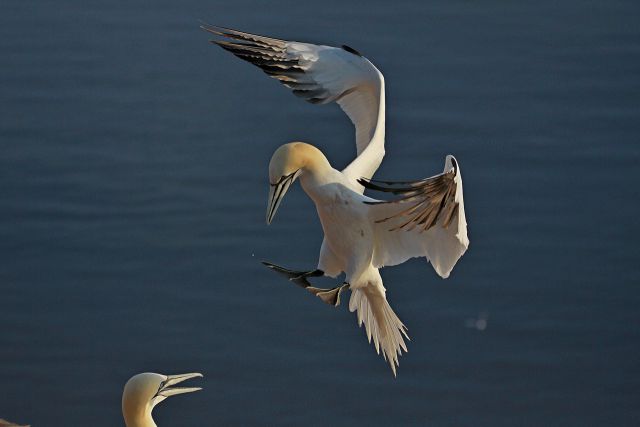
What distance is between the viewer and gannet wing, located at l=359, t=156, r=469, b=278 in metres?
6.52

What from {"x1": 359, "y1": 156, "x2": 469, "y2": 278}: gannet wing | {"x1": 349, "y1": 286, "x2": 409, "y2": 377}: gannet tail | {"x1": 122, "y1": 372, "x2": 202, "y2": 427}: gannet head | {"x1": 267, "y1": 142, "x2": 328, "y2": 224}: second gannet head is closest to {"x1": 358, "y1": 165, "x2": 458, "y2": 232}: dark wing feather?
{"x1": 359, "y1": 156, "x2": 469, "y2": 278}: gannet wing

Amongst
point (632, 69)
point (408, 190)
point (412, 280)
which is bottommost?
point (412, 280)

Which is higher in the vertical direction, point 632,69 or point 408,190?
point 408,190

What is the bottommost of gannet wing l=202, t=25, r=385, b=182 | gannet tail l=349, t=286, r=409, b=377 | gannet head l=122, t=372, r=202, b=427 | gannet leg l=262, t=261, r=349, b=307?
gannet head l=122, t=372, r=202, b=427

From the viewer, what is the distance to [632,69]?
11523 millimetres

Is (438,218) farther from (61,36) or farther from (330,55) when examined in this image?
(61,36)

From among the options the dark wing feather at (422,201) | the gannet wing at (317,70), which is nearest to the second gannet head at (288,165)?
the dark wing feather at (422,201)

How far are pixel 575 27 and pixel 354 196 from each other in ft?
17.7

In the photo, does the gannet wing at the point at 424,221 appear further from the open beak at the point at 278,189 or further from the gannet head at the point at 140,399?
the gannet head at the point at 140,399

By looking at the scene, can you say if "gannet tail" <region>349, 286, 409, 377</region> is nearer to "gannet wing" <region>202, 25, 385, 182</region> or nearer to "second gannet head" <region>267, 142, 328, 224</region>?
"gannet wing" <region>202, 25, 385, 182</region>

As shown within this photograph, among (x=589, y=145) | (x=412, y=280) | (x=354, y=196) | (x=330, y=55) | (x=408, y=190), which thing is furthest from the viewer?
(x=589, y=145)

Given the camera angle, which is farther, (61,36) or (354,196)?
(61,36)

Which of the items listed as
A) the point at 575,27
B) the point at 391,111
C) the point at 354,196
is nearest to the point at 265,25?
the point at 391,111

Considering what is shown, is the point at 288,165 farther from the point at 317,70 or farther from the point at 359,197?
the point at 317,70
